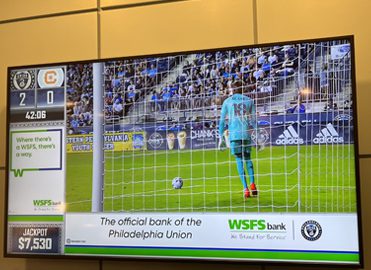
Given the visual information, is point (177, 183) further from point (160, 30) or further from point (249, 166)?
point (160, 30)

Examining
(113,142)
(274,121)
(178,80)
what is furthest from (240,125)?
(113,142)

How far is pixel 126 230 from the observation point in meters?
2.10

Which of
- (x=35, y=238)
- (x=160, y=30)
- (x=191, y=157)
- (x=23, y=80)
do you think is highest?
(x=160, y=30)

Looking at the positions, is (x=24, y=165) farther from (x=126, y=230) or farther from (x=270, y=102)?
(x=270, y=102)

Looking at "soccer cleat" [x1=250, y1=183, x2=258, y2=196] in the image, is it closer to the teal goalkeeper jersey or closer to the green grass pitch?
the green grass pitch

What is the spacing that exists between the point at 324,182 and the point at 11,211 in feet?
5.22

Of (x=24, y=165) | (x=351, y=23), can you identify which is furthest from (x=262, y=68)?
(x=24, y=165)

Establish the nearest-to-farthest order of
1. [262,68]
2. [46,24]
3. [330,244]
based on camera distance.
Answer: [330,244]
[262,68]
[46,24]

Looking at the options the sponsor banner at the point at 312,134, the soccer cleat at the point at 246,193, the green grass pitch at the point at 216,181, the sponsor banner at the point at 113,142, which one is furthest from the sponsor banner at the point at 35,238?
the sponsor banner at the point at 312,134

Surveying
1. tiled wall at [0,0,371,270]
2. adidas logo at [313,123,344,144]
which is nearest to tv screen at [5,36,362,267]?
adidas logo at [313,123,344,144]

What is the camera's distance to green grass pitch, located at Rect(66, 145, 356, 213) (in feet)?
6.23

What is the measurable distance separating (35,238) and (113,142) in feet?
2.13

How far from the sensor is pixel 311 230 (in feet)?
6.24

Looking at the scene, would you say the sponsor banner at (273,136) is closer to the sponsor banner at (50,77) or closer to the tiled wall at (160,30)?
the tiled wall at (160,30)
